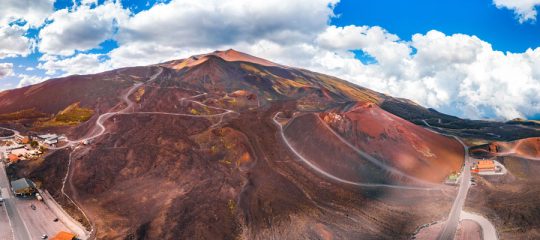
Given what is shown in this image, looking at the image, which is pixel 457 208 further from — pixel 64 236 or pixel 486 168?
pixel 64 236

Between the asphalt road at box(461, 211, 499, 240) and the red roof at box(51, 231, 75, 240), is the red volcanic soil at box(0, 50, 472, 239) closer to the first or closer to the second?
the asphalt road at box(461, 211, 499, 240)

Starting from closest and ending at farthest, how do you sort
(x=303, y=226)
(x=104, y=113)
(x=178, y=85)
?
(x=303, y=226), (x=104, y=113), (x=178, y=85)

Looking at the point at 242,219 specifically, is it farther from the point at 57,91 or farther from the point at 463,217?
the point at 57,91

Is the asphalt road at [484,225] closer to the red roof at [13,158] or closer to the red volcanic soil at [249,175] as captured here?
the red volcanic soil at [249,175]

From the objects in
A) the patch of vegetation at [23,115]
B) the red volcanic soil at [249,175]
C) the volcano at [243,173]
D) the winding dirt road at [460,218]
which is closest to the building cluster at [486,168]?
the volcano at [243,173]

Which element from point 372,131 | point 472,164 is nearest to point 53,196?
point 372,131

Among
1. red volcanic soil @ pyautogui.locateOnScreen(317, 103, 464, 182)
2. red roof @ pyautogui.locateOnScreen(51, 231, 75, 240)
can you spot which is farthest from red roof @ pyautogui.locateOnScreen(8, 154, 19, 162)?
red volcanic soil @ pyautogui.locateOnScreen(317, 103, 464, 182)
